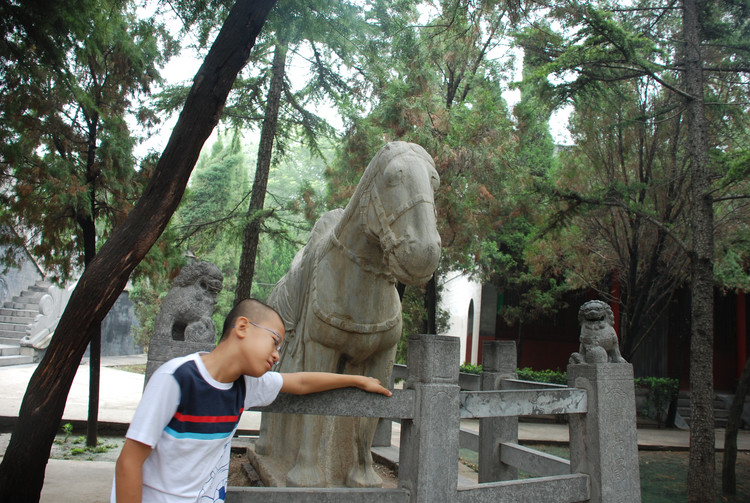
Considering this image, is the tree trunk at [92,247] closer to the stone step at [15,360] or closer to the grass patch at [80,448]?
the grass patch at [80,448]

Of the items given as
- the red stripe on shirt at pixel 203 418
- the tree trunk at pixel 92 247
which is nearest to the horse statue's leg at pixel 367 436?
the red stripe on shirt at pixel 203 418

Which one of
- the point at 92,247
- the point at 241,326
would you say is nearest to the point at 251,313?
the point at 241,326

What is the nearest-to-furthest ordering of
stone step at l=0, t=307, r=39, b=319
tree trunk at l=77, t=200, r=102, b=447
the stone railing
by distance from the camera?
tree trunk at l=77, t=200, r=102, b=447, the stone railing, stone step at l=0, t=307, r=39, b=319

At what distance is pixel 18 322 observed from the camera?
54.4ft

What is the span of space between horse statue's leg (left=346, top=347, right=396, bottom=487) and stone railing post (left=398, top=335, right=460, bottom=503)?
1.97ft

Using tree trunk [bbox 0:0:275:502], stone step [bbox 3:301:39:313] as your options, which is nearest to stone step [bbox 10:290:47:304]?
stone step [bbox 3:301:39:313]

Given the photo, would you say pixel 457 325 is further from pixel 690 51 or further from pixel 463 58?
pixel 690 51

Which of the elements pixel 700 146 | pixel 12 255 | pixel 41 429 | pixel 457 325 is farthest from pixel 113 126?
pixel 457 325

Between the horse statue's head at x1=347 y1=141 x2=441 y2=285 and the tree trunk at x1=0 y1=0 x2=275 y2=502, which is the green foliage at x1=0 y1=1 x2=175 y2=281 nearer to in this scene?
the tree trunk at x1=0 y1=0 x2=275 y2=502

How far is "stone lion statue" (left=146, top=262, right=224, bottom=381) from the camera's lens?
3.10 metres

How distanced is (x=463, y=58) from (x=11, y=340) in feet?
48.1

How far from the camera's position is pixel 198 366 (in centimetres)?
183

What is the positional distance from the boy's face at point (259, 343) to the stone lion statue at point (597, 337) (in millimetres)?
2913

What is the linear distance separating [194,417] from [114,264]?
2096mm
